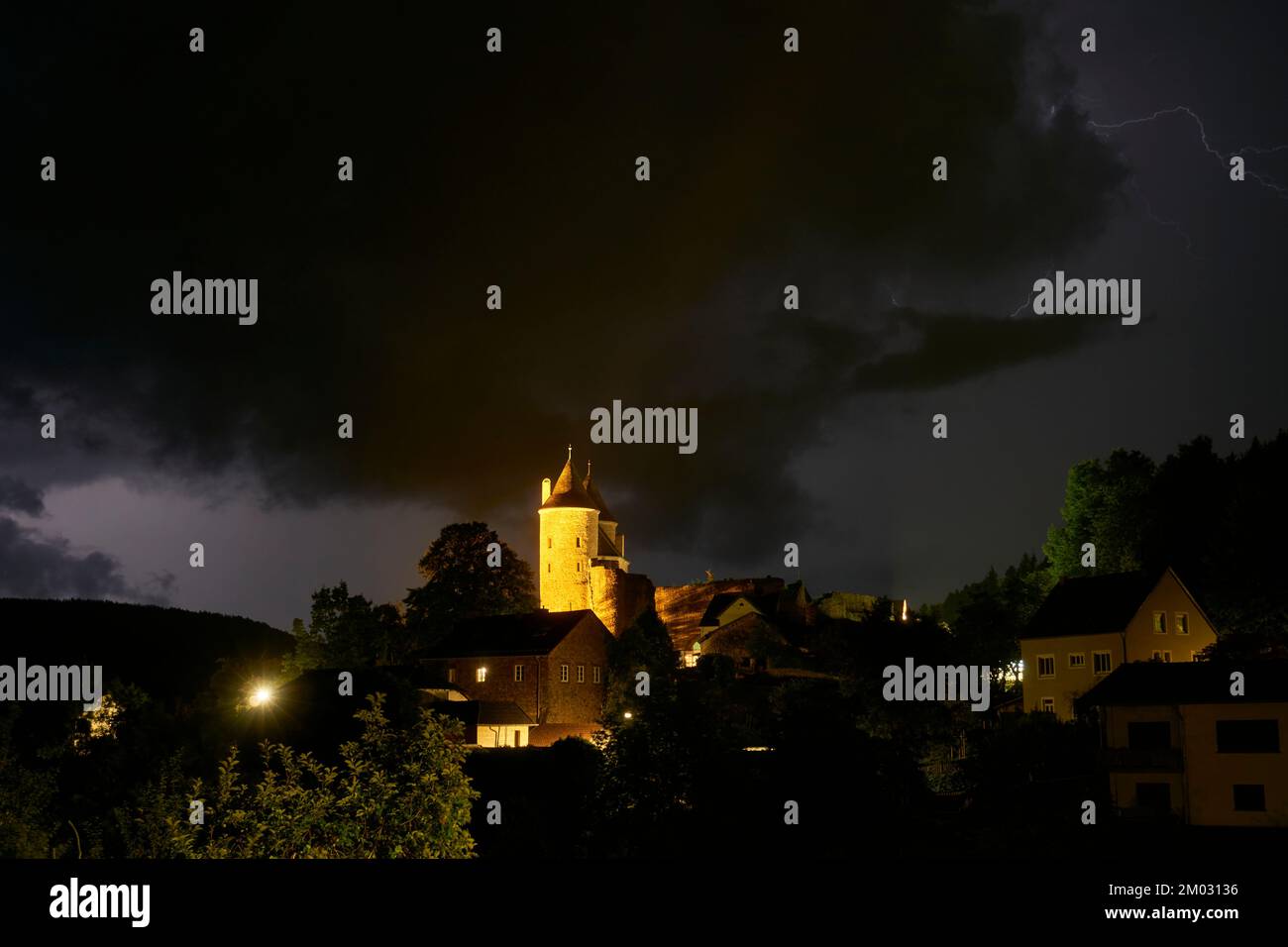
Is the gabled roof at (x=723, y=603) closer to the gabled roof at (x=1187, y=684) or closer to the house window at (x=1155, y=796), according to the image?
the gabled roof at (x=1187, y=684)

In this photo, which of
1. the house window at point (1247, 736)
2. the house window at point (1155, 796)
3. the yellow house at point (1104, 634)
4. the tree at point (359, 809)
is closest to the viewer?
the tree at point (359, 809)

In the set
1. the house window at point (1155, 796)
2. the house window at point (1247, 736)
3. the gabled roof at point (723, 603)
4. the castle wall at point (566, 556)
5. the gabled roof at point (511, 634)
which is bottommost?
the house window at point (1155, 796)

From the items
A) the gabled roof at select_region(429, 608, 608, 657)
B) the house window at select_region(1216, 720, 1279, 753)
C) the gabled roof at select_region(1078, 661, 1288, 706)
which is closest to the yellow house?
the gabled roof at select_region(1078, 661, 1288, 706)

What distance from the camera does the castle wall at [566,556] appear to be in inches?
4011

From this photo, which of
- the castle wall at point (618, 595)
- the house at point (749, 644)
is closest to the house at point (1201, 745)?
the house at point (749, 644)

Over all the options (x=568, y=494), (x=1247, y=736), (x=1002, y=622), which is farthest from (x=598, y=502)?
(x=1247, y=736)

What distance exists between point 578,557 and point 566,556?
1.05 m

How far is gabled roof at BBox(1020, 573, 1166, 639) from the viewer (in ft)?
193

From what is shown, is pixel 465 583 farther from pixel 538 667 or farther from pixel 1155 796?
pixel 1155 796

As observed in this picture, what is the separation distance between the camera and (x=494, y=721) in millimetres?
68500

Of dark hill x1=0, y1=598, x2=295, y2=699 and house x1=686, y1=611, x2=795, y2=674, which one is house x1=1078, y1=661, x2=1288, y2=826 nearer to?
house x1=686, y1=611, x2=795, y2=674

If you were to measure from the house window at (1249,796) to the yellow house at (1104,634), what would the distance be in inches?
680
